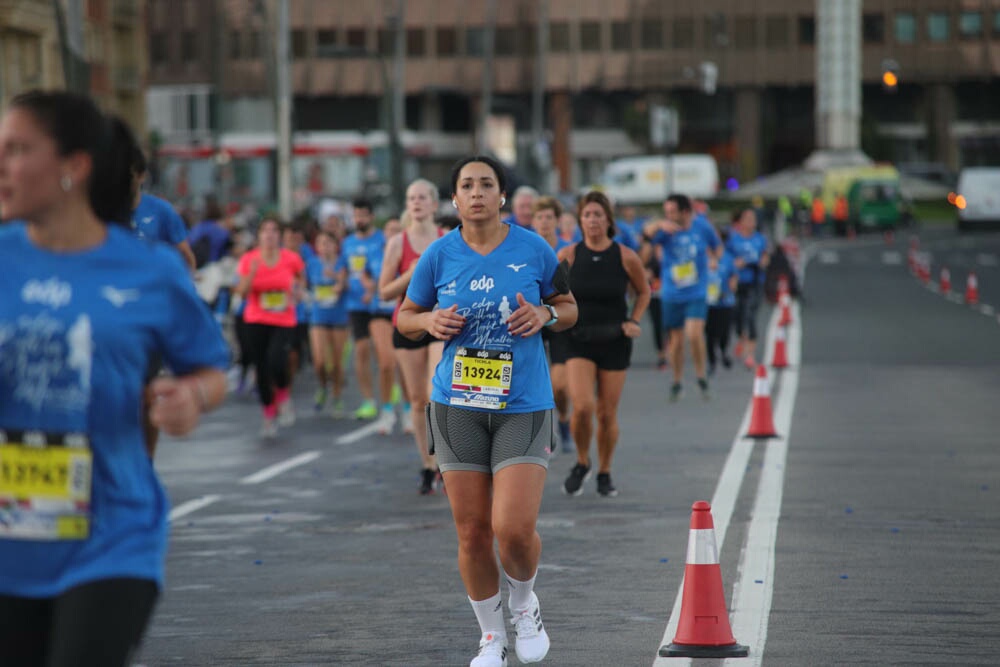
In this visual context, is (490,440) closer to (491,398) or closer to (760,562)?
(491,398)

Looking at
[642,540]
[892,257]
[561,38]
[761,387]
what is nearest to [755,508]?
[642,540]

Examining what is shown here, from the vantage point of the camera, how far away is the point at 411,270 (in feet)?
41.0

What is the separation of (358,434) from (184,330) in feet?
42.5

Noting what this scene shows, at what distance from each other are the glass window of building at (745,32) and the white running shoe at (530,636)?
102332 millimetres

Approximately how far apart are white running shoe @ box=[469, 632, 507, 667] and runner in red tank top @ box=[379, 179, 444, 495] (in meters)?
5.31


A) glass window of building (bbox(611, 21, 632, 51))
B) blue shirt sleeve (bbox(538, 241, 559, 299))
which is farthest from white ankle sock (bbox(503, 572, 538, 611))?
glass window of building (bbox(611, 21, 632, 51))

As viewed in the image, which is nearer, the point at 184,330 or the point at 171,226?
the point at 184,330

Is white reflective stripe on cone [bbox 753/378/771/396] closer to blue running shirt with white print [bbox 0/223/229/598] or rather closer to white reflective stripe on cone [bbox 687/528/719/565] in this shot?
white reflective stripe on cone [bbox 687/528/719/565]

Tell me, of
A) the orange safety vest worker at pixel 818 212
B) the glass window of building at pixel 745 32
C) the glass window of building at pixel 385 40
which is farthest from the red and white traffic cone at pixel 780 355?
the glass window of building at pixel 385 40

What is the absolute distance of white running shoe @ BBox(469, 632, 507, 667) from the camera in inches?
277

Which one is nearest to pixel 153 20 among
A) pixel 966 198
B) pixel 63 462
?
pixel 966 198

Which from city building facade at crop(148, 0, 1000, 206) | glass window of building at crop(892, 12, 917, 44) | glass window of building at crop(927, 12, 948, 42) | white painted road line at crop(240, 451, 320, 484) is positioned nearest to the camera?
white painted road line at crop(240, 451, 320, 484)

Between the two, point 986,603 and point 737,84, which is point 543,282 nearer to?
point 986,603

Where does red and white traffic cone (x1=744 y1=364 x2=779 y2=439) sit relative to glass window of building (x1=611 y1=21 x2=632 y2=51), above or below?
below
